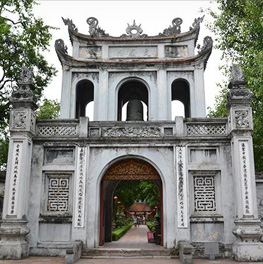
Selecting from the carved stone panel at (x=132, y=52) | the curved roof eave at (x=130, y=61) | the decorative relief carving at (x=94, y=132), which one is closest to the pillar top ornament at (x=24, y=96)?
the decorative relief carving at (x=94, y=132)

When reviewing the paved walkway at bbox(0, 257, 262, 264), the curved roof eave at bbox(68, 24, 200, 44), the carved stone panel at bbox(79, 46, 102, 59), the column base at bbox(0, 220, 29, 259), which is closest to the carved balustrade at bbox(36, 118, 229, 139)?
the column base at bbox(0, 220, 29, 259)

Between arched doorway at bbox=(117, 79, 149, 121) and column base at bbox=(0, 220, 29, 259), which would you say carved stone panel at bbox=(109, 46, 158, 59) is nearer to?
arched doorway at bbox=(117, 79, 149, 121)

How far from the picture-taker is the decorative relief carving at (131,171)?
10.6 metres

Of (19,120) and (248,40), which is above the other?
(248,40)

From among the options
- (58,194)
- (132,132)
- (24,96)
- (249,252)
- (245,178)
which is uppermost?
(24,96)

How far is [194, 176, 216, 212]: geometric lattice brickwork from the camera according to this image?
9977 mm

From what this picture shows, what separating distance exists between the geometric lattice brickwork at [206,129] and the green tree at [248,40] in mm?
2962

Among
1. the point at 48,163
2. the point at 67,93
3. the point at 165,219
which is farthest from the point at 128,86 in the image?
the point at 165,219

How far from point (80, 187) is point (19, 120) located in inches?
109

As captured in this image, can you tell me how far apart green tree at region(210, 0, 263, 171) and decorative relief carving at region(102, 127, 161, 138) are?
4520 mm

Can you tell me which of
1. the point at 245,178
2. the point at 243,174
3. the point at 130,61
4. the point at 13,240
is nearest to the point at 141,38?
the point at 130,61

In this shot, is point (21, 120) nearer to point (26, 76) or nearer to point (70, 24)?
point (26, 76)

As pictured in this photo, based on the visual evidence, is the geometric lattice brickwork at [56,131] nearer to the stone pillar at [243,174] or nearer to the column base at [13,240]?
the column base at [13,240]

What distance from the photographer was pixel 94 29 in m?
13.8
